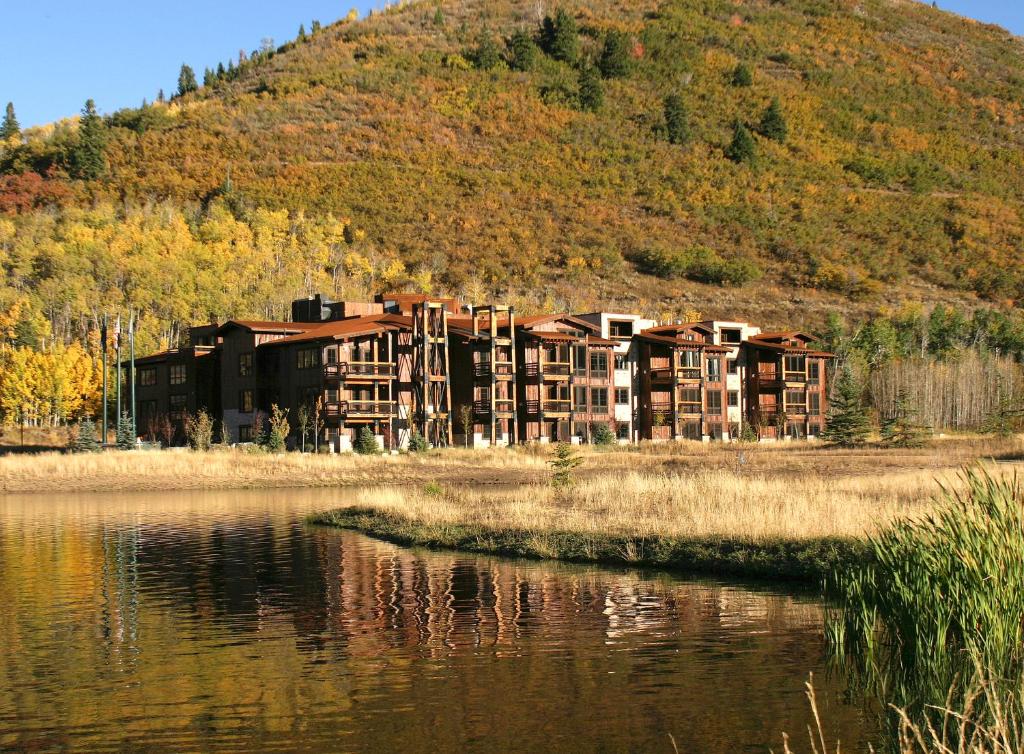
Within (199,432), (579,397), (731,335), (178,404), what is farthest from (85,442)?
(731,335)

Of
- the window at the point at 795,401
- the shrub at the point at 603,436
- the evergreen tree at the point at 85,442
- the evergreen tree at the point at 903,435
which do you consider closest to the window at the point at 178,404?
the evergreen tree at the point at 85,442

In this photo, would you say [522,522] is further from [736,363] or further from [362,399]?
[736,363]

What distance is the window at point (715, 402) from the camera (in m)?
96.4

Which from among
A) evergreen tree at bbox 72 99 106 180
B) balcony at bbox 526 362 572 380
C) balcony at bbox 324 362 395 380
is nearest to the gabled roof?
balcony at bbox 324 362 395 380

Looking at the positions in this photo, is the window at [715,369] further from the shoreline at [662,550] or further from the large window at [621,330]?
the shoreline at [662,550]

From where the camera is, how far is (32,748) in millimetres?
14414

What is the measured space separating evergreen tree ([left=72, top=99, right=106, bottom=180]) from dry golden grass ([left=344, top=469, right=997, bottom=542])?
131165mm

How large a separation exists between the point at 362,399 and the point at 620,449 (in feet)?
56.8

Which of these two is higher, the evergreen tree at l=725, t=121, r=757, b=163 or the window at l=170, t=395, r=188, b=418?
the evergreen tree at l=725, t=121, r=757, b=163

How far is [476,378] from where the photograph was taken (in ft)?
280

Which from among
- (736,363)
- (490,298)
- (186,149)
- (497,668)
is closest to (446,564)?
(497,668)

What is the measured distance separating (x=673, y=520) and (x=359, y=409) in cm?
5024

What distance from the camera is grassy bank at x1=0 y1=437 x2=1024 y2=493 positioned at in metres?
55.8

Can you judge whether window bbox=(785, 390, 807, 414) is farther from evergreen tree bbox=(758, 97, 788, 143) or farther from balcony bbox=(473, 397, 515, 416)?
evergreen tree bbox=(758, 97, 788, 143)
